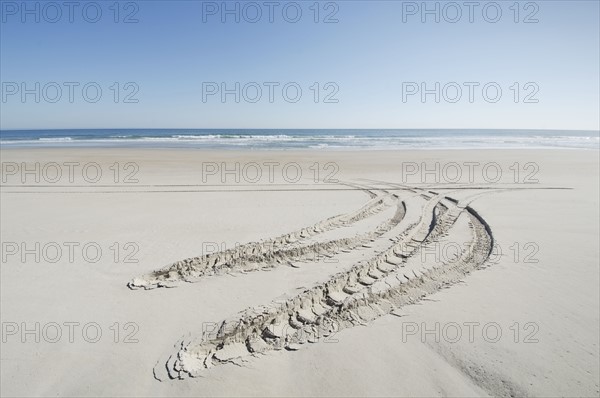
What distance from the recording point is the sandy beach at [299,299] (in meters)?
2.51

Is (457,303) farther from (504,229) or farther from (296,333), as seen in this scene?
(504,229)

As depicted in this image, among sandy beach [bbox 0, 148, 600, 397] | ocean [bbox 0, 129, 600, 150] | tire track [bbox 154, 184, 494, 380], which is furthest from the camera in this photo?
ocean [bbox 0, 129, 600, 150]

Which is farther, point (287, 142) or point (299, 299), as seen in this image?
point (287, 142)

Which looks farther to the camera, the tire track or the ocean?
the ocean

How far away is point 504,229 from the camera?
5.70m

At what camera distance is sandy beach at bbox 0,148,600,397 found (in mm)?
2510

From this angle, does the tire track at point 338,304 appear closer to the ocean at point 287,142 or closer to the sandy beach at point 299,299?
the sandy beach at point 299,299

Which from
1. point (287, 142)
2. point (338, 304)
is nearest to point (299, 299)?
point (338, 304)

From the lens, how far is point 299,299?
3.47m

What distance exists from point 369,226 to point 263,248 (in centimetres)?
233

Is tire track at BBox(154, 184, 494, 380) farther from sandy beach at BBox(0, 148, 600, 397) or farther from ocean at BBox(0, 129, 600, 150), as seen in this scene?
ocean at BBox(0, 129, 600, 150)

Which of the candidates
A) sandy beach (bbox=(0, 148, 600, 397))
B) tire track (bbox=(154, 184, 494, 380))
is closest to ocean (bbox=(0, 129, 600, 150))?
sandy beach (bbox=(0, 148, 600, 397))

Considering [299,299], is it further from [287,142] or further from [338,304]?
[287,142]

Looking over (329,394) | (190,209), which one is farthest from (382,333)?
(190,209)
